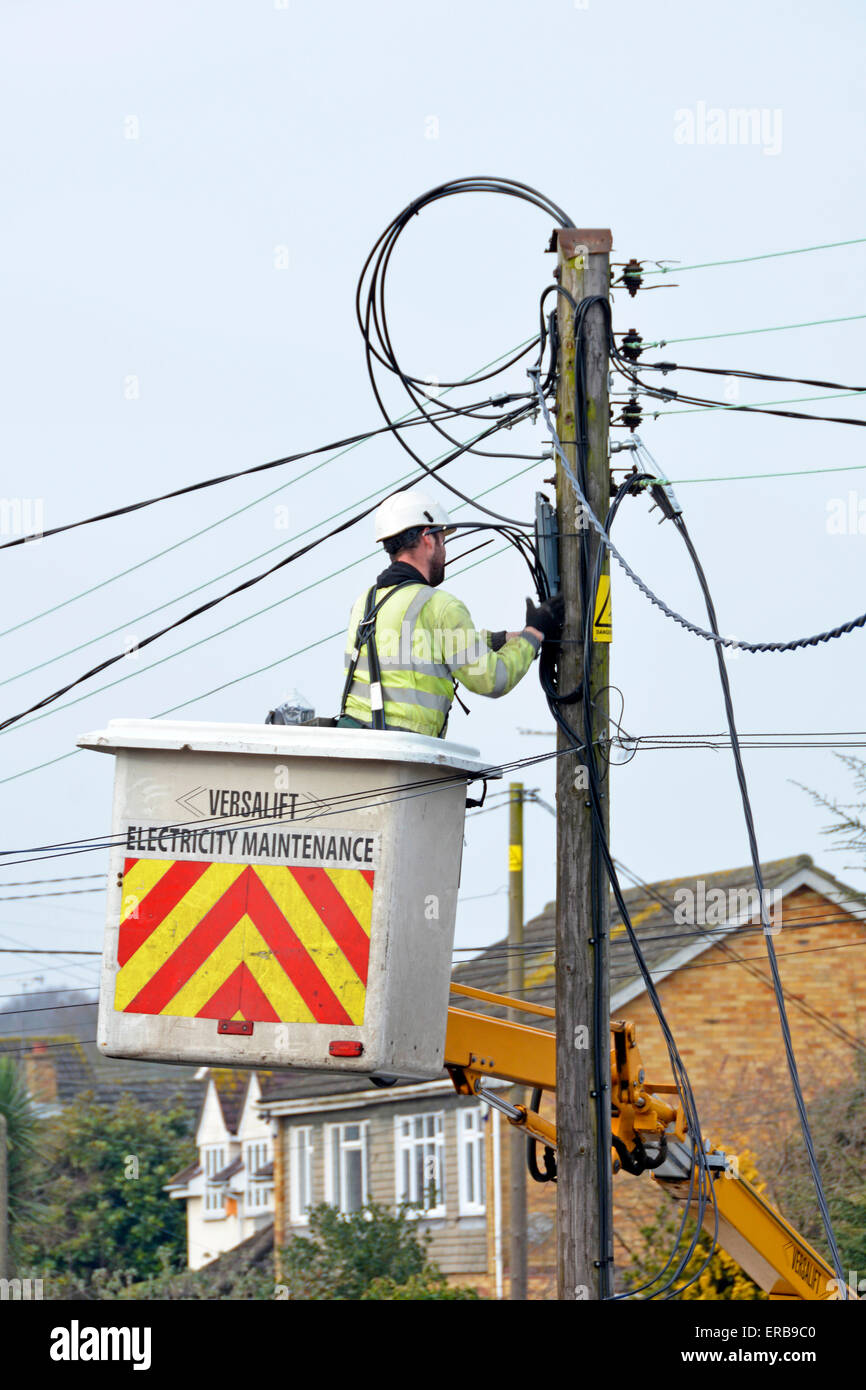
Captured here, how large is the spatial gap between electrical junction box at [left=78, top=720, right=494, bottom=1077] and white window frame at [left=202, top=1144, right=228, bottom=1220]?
28.9m

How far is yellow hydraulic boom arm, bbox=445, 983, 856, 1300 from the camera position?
28.4 ft

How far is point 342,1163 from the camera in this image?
87.6 feet

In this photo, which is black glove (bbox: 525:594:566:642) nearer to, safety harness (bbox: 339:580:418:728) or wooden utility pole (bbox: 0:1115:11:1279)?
safety harness (bbox: 339:580:418:728)

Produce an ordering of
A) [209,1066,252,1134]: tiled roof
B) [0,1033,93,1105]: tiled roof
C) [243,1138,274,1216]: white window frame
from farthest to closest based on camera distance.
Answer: [0,1033,93,1105]: tiled roof, [209,1066,252,1134]: tiled roof, [243,1138,274,1216]: white window frame

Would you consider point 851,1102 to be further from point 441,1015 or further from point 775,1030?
point 441,1015

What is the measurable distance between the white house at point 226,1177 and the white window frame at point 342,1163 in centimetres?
591

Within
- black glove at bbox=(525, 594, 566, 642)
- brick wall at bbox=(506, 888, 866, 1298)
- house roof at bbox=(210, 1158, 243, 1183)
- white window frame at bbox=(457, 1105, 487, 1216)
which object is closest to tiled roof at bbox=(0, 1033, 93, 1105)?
house roof at bbox=(210, 1158, 243, 1183)

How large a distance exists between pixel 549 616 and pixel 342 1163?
19891mm

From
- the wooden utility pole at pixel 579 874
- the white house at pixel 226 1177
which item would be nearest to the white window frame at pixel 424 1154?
the white house at pixel 226 1177

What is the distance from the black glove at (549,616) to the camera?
8344 mm

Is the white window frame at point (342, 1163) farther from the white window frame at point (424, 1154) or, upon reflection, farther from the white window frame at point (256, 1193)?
the white window frame at point (256, 1193)

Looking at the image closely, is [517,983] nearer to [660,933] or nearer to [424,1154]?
[660,933]

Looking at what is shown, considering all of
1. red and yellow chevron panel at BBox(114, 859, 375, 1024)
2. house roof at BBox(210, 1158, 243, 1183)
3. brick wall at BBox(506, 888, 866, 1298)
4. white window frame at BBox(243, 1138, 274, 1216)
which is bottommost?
white window frame at BBox(243, 1138, 274, 1216)
